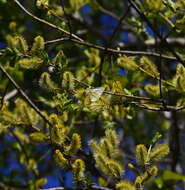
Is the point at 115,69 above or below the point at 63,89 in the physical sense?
above

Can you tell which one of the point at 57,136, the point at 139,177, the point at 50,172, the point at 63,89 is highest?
the point at 63,89

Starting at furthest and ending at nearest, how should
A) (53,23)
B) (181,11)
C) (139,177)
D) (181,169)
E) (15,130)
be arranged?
(181,169), (15,130), (53,23), (181,11), (139,177)

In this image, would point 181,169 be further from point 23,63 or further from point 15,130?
point 23,63

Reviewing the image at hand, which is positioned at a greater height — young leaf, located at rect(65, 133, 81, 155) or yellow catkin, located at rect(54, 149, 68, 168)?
young leaf, located at rect(65, 133, 81, 155)

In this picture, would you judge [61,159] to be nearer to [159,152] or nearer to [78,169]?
[78,169]

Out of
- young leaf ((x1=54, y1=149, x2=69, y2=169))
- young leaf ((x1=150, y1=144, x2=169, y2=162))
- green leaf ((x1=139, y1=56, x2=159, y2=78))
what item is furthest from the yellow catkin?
green leaf ((x1=139, y1=56, x2=159, y2=78))

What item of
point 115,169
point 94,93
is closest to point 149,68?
point 94,93

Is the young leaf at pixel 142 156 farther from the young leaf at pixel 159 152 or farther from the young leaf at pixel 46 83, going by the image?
the young leaf at pixel 46 83

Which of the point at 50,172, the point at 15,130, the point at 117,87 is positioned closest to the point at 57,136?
the point at 117,87

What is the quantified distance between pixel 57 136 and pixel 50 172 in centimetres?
467

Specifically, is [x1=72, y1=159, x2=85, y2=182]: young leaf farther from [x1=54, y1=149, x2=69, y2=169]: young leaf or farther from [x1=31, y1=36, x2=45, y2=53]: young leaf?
[x1=31, y1=36, x2=45, y2=53]: young leaf

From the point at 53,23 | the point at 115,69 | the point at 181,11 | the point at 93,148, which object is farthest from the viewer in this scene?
the point at 115,69

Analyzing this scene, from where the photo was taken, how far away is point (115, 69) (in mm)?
2898

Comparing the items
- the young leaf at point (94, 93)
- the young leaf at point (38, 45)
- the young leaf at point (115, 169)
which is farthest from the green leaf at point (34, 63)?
the young leaf at point (115, 169)
